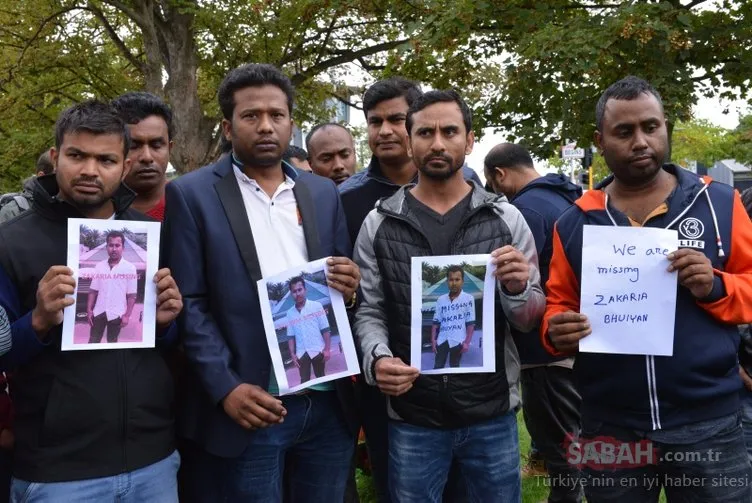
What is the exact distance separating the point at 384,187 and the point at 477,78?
29.7ft

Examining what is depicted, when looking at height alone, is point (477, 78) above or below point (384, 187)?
above

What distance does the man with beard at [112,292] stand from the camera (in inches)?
106

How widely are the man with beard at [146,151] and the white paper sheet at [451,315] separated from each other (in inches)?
54.2

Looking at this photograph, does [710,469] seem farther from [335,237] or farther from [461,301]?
[335,237]

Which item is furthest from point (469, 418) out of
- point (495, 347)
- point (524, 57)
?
point (524, 57)

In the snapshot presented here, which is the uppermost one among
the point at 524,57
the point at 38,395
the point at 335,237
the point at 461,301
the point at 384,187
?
the point at 524,57

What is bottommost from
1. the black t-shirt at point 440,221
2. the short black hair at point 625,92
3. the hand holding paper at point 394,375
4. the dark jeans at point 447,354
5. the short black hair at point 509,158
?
the hand holding paper at point 394,375

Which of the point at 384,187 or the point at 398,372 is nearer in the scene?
the point at 398,372

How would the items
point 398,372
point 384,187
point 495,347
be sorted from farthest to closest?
point 384,187
point 495,347
point 398,372

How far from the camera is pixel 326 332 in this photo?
2.99 metres

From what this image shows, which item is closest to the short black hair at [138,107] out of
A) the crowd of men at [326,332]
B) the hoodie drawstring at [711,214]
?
the crowd of men at [326,332]

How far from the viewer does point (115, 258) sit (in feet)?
8.99

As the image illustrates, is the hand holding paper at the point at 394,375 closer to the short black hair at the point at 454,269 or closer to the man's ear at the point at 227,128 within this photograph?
the short black hair at the point at 454,269

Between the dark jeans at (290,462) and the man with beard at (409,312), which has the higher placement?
the man with beard at (409,312)
